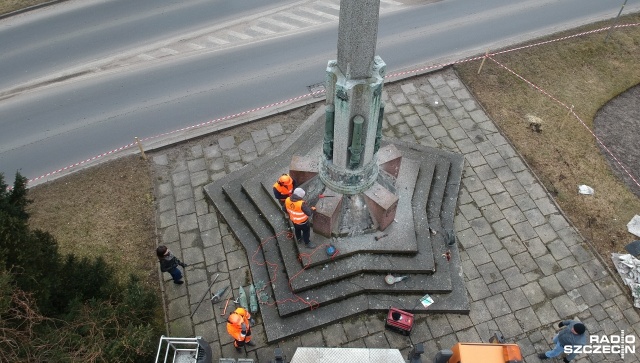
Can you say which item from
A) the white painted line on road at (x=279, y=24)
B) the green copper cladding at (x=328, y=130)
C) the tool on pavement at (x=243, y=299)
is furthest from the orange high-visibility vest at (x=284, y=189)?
the white painted line on road at (x=279, y=24)

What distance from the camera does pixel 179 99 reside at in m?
12.9

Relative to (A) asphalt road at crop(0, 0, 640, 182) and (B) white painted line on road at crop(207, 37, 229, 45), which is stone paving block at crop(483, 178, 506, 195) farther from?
(B) white painted line on road at crop(207, 37, 229, 45)

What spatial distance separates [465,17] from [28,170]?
14.0 m

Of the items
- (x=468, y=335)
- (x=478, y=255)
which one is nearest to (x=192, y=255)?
(x=468, y=335)

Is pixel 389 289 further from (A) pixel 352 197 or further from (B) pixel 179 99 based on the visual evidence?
(B) pixel 179 99

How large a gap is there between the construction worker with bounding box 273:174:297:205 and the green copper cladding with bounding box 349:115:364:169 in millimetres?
1325

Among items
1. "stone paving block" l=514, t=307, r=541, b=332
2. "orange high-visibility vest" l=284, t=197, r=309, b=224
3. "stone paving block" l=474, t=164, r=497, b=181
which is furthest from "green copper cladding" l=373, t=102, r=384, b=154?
"stone paving block" l=514, t=307, r=541, b=332

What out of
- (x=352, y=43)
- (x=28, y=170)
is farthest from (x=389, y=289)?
(x=28, y=170)

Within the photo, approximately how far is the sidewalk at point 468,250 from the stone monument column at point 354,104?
8.73ft

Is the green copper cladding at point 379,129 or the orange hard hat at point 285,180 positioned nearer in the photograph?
the green copper cladding at point 379,129

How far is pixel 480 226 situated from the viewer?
402 inches

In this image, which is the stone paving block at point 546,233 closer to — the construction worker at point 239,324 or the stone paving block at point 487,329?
the stone paving block at point 487,329

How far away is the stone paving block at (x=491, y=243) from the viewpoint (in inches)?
388

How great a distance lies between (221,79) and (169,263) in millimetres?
6640
